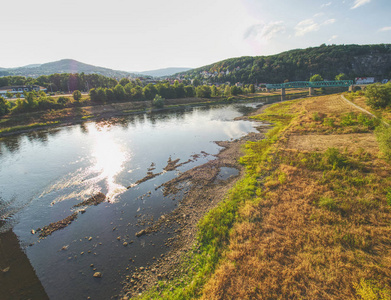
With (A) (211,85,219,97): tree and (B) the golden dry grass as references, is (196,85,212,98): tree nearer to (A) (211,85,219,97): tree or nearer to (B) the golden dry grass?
(A) (211,85,219,97): tree

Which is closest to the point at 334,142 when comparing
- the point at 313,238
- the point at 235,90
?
the point at 313,238

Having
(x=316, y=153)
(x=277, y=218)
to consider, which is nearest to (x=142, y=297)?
(x=277, y=218)

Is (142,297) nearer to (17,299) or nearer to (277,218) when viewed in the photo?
(17,299)

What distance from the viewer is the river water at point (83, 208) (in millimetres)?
12727

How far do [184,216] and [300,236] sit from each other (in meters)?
9.86

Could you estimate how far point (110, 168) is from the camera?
29672 mm

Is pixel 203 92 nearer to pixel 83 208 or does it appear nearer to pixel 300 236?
pixel 83 208

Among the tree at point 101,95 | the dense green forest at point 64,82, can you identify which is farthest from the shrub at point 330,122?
Result: the dense green forest at point 64,82

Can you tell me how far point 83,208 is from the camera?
20234 mm

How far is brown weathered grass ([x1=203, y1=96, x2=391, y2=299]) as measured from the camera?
9.70 m

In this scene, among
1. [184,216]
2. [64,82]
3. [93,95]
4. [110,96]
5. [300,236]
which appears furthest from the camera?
[64,82]

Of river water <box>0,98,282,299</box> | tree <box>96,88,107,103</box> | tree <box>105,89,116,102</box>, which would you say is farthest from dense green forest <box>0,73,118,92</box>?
river water <box>0,98,282,299</box>

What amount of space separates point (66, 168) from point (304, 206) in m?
35.2

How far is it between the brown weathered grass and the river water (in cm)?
700
